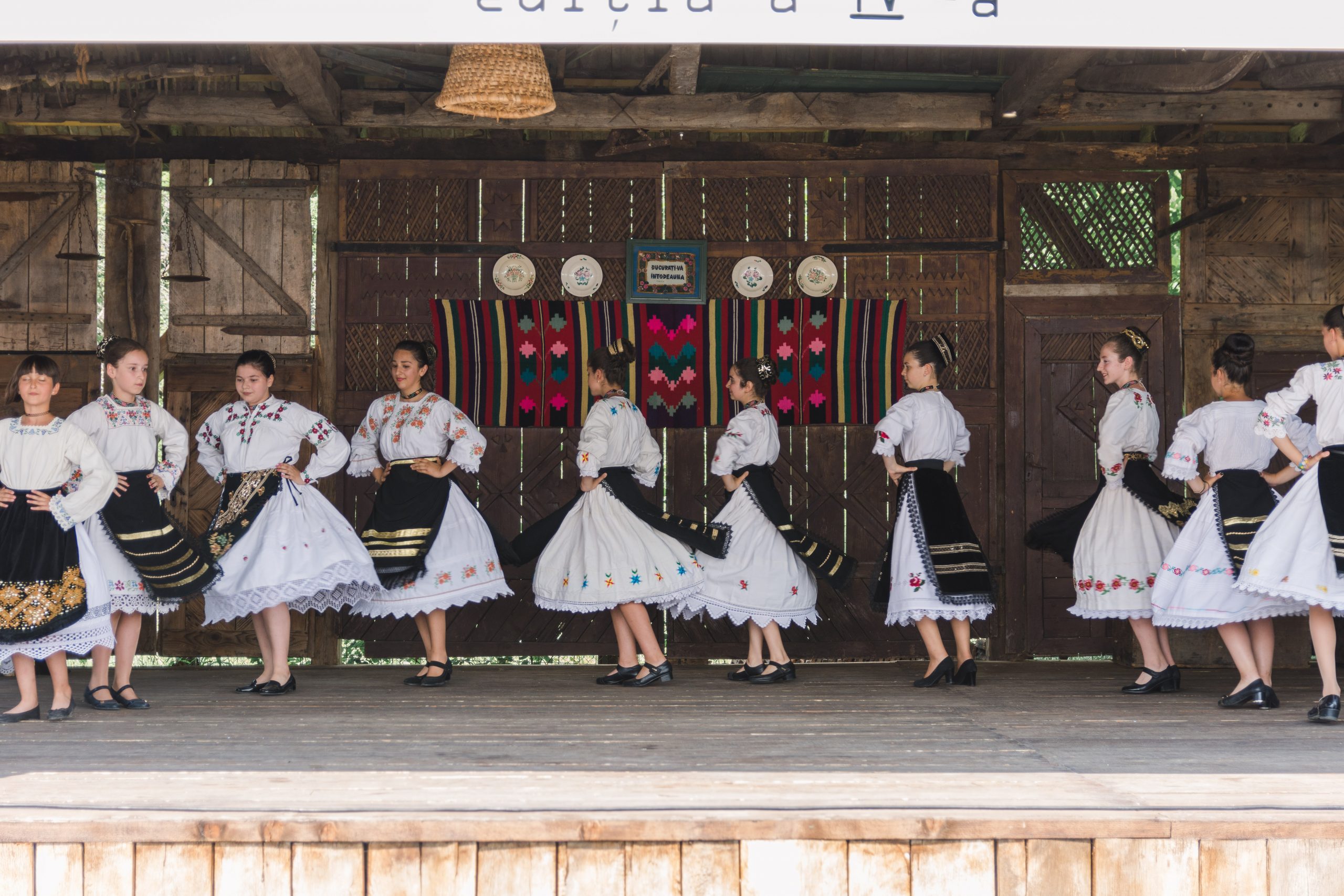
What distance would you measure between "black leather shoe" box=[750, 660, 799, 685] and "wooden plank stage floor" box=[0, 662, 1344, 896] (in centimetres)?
140

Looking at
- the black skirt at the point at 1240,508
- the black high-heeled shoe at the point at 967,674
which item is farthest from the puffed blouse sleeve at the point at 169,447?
the black skirt at the point at 1240,508

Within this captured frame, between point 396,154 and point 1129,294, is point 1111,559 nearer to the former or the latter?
point 1129,294

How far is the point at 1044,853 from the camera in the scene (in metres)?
3.27

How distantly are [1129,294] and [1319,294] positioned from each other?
105 centimetres

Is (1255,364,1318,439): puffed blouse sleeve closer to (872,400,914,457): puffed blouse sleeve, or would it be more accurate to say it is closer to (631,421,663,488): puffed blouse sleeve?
(872,400,914,457): puffed blouse sleeve

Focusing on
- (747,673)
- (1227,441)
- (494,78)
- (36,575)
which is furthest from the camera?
(747,673)

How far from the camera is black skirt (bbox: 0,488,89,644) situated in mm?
4805

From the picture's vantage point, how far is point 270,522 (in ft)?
18.8

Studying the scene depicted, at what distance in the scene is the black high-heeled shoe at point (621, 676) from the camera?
616cm

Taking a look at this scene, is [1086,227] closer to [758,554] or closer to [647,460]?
[758,554]

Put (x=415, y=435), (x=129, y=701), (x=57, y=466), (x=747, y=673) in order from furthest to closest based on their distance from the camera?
1. (x=747, y=673)
2. (x=415, y=435)
3. (x=129, y=701)
4. (x=57, y=466)

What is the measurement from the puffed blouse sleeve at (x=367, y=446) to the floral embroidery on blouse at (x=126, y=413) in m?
0.97

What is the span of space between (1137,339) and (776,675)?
2297 millimetres

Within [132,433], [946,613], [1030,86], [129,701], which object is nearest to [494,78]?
[132,433]
